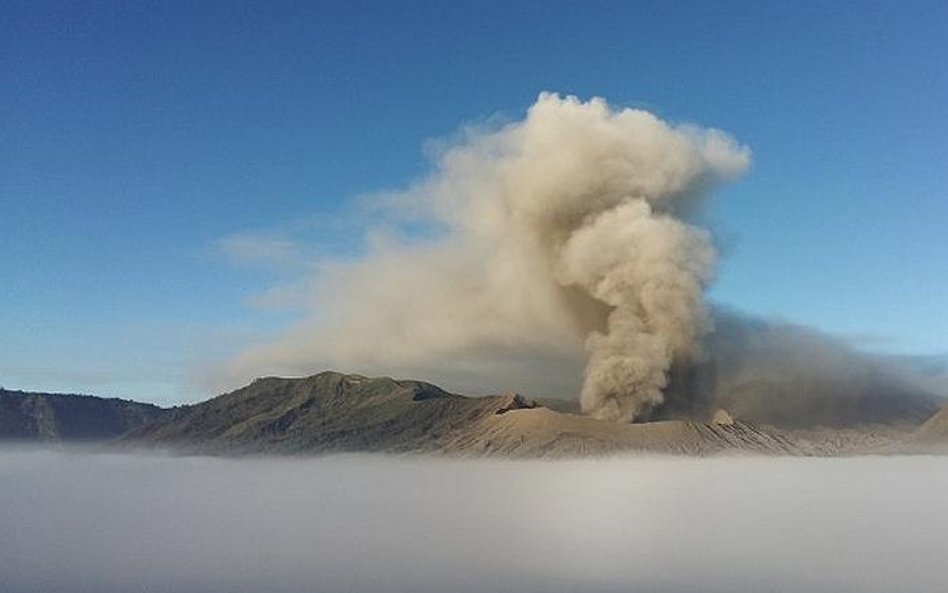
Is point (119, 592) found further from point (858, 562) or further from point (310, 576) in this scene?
point (858, 562)

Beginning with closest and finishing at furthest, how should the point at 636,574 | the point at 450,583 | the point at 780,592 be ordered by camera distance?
the point at 780,592, the point at 450,583, the point at 636,574

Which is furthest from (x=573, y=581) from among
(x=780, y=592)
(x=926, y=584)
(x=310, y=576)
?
(x=926, y=584)

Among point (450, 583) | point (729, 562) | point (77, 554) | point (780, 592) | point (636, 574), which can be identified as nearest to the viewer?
point (780, 592)

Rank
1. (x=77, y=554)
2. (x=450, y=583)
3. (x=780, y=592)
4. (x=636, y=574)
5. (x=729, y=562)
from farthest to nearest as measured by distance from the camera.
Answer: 1. (x=77, y=554)
2. (x=729, y=562)
3. (x=636, y=574)
4. (x=450, y=583)
5. (x=780, y=592)

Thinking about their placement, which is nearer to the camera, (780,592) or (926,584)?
(780,592)

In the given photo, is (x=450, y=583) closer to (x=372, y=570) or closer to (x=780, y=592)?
(x=372, y=570)

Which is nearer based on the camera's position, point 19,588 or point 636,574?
point 19,588

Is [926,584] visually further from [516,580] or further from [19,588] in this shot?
[19,588]

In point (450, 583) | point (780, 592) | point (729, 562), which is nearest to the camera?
point (780, 592)

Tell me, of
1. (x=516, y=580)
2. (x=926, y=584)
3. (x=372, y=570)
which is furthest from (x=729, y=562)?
(x=372, y=570)
